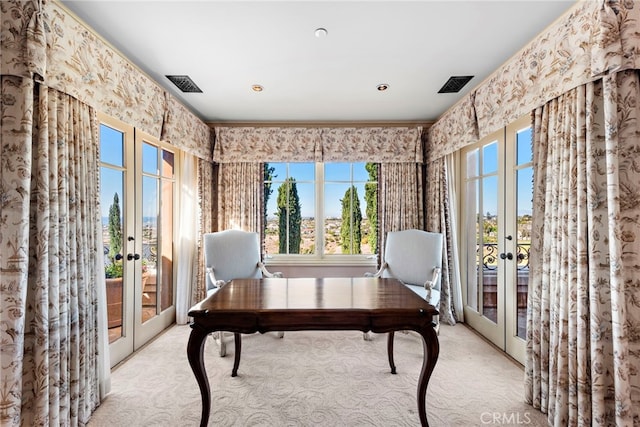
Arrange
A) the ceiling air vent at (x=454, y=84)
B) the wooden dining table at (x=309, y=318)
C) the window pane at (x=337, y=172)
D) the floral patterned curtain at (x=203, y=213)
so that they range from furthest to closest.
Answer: the window pane at (x=337, y=172) → the floral patterned curtain at (x=203, y=213) → the ceiling air vent at (x=454, y=84) → the wooden dining table at (x=309, y=318)

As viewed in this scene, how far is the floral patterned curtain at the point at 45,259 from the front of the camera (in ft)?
4.49

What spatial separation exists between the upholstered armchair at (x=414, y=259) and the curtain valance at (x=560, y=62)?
124cm

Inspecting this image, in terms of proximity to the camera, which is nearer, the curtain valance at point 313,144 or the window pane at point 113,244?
the window pane at point 113,244

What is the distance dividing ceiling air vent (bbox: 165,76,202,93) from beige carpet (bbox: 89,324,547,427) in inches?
105

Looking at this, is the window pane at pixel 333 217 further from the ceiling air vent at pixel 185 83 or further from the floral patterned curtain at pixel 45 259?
the floral patterned curtain at pixel 45 259

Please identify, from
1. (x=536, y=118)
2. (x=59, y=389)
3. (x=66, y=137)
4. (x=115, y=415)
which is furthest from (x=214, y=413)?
(x=536, y=118)

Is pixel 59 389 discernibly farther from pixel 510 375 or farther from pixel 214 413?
pixel 510 375

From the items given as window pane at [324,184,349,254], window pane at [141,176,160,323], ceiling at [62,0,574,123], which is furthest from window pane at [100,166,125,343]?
window pane at [324,184,349,254]

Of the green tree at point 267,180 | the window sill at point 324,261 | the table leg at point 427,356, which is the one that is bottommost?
the table leg at point 427,356

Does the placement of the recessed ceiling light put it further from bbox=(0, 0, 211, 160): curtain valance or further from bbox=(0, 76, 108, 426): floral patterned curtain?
bbox=(0, 76, 108, 426): floral patterned curtain

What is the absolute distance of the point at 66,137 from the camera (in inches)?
65.3

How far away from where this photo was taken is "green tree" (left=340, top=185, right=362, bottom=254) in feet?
13.1

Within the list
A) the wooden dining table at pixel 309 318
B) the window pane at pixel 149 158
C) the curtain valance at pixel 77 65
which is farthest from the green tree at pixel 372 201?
the window pane at pixel 149 158

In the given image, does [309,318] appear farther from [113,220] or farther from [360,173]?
[360,173]
